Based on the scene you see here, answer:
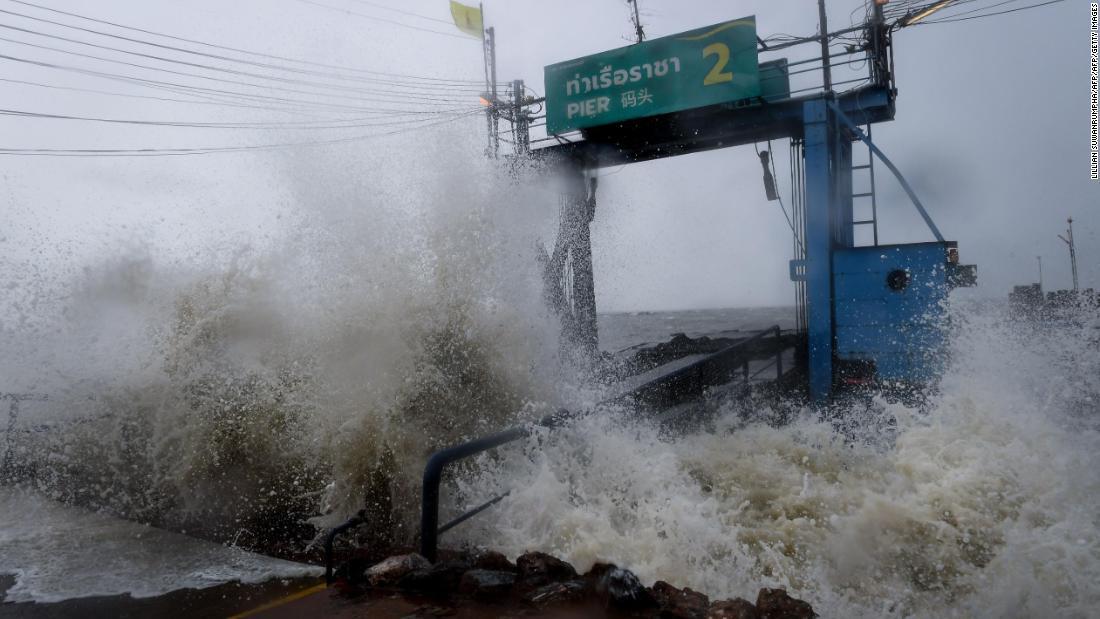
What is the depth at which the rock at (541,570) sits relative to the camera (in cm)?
318

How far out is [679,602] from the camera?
2.93 m

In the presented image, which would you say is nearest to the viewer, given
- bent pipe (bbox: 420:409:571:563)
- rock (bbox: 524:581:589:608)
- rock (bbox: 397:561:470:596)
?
rock (bbox: 524:581:589:608)

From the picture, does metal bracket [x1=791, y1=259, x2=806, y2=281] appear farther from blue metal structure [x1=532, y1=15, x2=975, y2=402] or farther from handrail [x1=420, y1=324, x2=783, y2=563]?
handrail [x1=420, y1=324, x2=783, y2=563]

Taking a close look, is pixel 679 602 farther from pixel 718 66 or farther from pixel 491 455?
pixel 718 66

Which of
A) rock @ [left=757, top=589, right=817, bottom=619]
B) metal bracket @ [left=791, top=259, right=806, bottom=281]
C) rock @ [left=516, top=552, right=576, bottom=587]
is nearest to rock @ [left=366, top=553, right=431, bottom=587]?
rock @ [left=516, top=552, right=576, bottom=587]

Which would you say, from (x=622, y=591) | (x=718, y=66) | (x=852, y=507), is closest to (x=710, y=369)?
(x=852, y=507)

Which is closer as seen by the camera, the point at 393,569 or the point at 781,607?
the point at 781,607

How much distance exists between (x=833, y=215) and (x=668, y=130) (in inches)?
121

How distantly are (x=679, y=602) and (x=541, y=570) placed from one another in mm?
742

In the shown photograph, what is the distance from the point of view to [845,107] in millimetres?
9594

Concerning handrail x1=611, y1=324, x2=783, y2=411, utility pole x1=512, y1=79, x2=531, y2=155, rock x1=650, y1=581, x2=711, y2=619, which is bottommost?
rock x1=650, y1=581, x2=711, y2=619

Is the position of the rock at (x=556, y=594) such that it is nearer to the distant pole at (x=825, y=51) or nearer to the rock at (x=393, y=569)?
the rock at (x=393, y=569)

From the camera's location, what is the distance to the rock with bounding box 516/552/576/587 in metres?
3.18

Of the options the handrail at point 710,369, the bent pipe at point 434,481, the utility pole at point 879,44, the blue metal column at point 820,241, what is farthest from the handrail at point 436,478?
the utility pole at point 879,44
